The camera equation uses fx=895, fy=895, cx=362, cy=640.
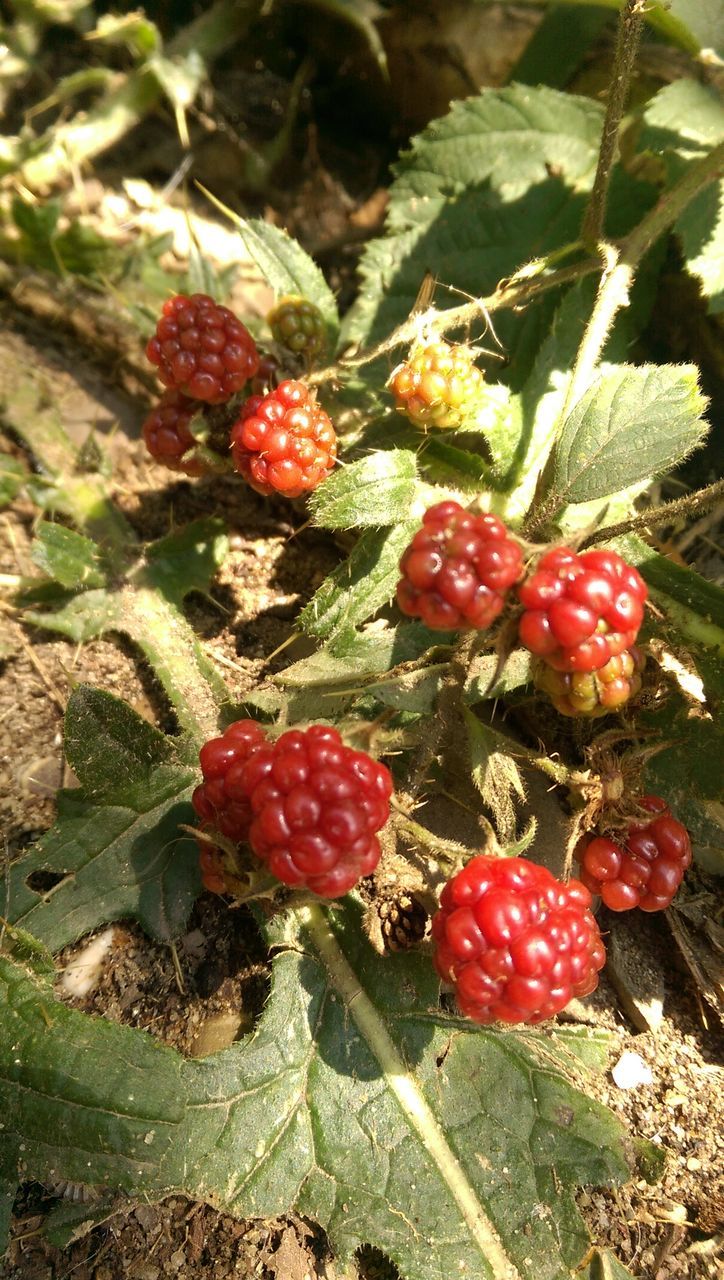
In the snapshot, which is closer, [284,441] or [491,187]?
[284,441]

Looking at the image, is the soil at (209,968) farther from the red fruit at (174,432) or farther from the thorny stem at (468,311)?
the thorny stem at (468,311)

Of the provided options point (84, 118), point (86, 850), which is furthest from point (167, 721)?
point (84, 118)

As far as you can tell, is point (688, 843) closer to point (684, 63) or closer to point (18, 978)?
point (18, 978)

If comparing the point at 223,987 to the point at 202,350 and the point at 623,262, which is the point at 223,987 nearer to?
the point at 202,350

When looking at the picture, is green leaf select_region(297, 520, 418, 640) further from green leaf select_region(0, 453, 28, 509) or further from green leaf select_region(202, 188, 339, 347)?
green leaf select_region(0, 453, 28, 509)

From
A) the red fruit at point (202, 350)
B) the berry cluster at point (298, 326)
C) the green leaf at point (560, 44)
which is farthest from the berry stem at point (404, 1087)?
the green leaf at point (560, 44)

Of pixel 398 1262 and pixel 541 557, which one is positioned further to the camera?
pixel 398 1262

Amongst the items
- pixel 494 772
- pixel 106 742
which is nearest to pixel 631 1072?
pixel 494 772
